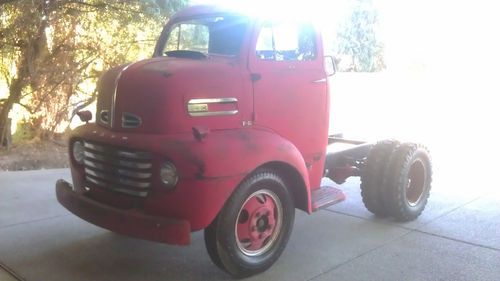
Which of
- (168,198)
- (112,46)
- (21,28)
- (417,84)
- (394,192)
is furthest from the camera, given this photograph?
(417,84)

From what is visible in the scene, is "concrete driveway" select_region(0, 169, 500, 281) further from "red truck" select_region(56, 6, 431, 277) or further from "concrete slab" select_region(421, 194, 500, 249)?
"red truck" select_region(56, 6, 431, 277)

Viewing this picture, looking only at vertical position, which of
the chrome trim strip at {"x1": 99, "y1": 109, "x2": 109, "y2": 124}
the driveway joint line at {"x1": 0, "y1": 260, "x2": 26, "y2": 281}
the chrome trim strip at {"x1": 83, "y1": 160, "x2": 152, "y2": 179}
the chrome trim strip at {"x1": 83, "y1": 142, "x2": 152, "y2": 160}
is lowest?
the driveway joint line at {"x1": 0, "y1": 260, "x2": 26, "y2": 281}

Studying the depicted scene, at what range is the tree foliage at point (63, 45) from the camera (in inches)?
309

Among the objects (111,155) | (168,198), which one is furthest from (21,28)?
(168,198)

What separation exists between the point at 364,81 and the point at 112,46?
1200 centimetres

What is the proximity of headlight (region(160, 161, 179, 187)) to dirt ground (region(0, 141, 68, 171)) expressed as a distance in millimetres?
5347


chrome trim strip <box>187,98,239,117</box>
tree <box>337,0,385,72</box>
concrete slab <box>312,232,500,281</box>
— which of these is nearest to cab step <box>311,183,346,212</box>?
concrete slab <box>312,232,500,281</box>

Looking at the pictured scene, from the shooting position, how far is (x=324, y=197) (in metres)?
4.55

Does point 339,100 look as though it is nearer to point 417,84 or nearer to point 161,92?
point 417,84

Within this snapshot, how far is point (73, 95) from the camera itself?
945 cm

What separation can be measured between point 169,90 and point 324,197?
1.79m

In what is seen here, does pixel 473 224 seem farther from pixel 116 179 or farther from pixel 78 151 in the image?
pixel 78 151

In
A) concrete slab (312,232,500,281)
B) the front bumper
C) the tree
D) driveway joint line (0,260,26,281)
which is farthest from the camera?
the tree

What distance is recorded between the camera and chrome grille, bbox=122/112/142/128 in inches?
144
